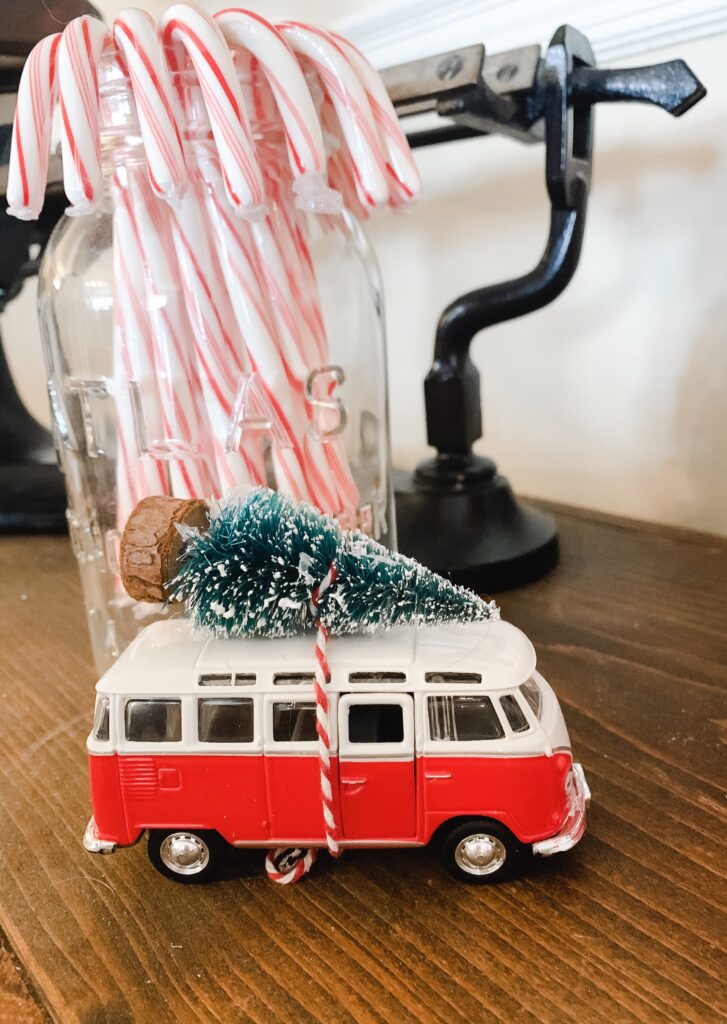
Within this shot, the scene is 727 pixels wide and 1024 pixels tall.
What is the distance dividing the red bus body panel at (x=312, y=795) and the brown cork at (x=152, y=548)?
8cm

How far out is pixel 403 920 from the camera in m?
0.38

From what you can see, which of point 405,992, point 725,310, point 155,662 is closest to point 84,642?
point 155,662

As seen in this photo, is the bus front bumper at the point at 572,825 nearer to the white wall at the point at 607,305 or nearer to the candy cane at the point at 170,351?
the candy cane at the point at 170,351

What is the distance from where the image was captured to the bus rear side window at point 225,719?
15.3 inches

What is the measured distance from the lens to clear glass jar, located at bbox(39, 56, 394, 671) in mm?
505

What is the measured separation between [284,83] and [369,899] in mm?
428

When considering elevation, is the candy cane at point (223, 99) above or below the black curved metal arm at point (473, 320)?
above

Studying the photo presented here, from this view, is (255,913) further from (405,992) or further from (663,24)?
(663,24)

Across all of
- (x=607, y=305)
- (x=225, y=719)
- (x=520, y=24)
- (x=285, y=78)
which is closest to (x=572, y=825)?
(x=225, y=719)

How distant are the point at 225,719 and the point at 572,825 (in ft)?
0.57

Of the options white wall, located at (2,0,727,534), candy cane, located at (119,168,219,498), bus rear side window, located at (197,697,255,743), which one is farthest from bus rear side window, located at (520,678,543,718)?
white wall, located at (2,0,727,534)

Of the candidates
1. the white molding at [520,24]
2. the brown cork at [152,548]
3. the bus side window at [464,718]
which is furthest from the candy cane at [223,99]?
the white molding at [520,24]

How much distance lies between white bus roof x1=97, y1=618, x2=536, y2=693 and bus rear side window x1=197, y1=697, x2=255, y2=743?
0.04ft

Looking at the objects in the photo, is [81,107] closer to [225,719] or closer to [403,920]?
[225,719]
